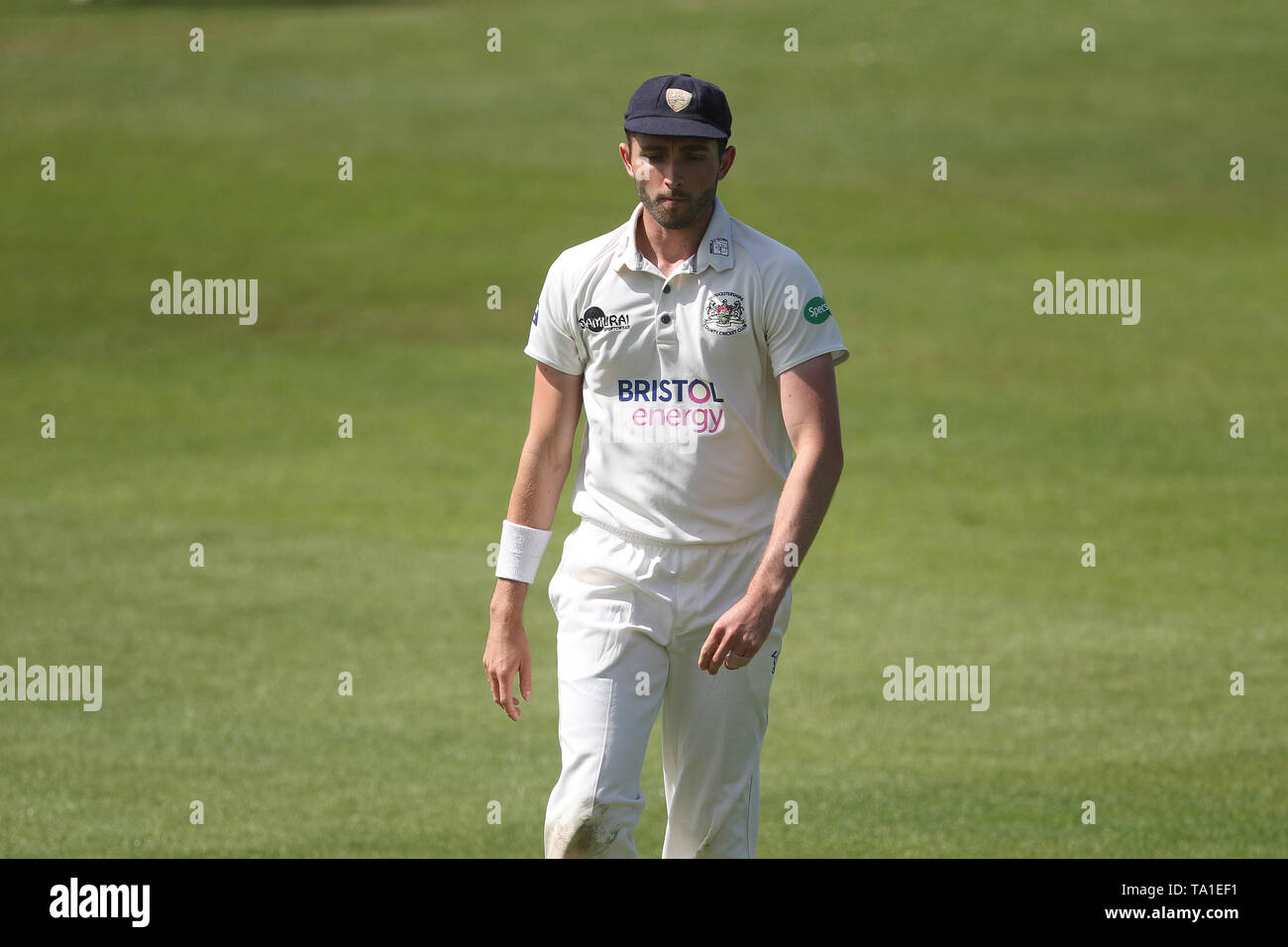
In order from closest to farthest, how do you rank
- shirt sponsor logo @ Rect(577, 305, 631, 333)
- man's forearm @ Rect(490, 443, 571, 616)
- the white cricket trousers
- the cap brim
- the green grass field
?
the cap brim < the white cricket trousers < shirt sponsor logo @ Rect(577, 305, 631, 333) < man's forearm @ Rect(490, 443, 571, 616) < the green grass field

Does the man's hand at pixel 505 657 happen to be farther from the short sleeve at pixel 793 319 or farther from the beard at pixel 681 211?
the beard at pixel 681 211

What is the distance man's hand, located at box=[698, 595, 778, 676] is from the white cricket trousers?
11.8 inches

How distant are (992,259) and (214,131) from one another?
16782 mm

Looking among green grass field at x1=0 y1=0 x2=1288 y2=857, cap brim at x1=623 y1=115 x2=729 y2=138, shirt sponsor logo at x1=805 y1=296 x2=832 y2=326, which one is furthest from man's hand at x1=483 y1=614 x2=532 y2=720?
green grass field at x1=0 y1=0 x2=1288 y2=857

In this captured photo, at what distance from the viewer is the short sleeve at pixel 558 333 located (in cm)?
601

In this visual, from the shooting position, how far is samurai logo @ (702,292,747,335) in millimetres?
5820

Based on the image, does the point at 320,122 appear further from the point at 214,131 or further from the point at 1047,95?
the point at 1047,95

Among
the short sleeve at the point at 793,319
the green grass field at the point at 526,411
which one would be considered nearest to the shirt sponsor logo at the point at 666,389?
the short sleeve at the point at 793,319

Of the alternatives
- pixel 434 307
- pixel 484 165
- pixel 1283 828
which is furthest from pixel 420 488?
pixel 484 165

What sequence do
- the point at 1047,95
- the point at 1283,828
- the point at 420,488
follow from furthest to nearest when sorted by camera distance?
1. the point at 1047,95
2. the point at 420,488
3. the point at 1283,828

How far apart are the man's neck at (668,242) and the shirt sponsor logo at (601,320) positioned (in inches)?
8.5

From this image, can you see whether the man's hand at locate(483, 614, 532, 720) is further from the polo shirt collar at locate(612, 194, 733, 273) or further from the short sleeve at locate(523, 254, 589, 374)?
the polo shirt collar at locate(612, 194, 733, 273)

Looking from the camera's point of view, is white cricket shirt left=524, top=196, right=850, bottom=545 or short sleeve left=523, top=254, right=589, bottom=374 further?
short sleeve left=523, top=254, right=589, bottom=374
